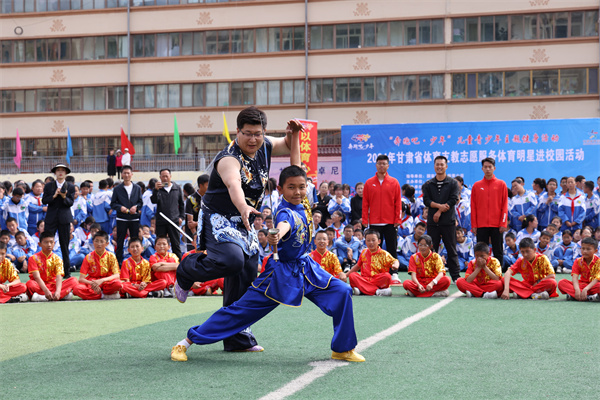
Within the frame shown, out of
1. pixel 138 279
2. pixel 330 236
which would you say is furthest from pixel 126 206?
pixel 330 236

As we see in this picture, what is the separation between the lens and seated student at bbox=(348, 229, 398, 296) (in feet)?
32.9

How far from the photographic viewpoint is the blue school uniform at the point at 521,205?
1403 cm

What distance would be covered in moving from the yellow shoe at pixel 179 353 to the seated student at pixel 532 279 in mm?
5570

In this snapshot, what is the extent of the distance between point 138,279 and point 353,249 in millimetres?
4294

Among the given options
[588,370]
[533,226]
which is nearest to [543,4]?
[533,226]

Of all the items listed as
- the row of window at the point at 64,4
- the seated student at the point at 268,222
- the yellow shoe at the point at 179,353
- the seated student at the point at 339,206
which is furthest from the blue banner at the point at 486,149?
the row of window at the point at 64,4

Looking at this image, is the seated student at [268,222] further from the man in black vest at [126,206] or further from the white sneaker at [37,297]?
the white sneaker at [37,297]

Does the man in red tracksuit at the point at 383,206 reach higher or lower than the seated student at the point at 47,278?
higher

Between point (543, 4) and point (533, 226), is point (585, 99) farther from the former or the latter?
point (533, 226)

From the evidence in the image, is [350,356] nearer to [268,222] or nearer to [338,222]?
[268,222]

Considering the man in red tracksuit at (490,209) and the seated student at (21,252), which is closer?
the man in red tracksuit at (490,209)

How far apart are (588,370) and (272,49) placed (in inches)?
1257

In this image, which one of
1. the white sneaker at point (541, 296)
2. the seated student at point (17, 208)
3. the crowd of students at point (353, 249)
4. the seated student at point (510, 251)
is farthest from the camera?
the seated student at point (17, 208)

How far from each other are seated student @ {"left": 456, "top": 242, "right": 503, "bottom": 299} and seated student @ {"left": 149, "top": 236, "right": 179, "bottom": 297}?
12.5ft
